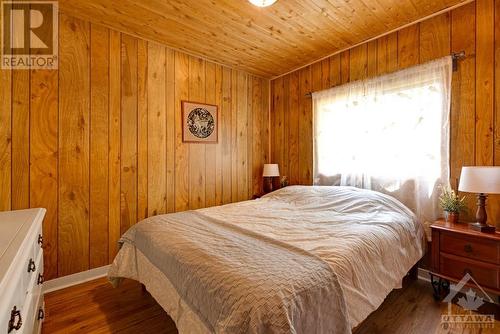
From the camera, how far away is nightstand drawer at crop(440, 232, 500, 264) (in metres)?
1.74

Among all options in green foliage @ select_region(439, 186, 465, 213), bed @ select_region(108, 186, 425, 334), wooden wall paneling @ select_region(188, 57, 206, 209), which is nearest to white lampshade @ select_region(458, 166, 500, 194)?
green foliage @ select_region(439, 186, 465, 213)

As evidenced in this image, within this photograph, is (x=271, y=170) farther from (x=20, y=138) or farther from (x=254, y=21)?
(x=20, y=138)

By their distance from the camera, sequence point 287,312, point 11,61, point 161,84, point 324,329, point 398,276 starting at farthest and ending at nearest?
point 161,84
point 11,61
point 398,276
point 324,329
point 287,312

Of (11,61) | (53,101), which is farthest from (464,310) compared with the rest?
(11,61)

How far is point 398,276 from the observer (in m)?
1.70

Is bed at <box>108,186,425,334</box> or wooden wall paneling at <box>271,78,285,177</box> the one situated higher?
wooden wall paneling at <box>271,78,285,177</box>

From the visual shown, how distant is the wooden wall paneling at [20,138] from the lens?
2.04 metres

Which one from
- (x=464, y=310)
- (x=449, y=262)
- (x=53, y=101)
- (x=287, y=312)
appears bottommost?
(x=464, y=310)

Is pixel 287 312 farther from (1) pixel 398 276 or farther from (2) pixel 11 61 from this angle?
(2) pixel 11 61

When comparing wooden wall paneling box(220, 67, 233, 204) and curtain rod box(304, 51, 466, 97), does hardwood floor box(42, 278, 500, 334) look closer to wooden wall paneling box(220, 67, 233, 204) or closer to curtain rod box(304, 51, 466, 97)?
wooden wall paneling box(220, 67, 233, 204)

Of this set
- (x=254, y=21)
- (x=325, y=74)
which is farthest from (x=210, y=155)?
(x=325, y=74)

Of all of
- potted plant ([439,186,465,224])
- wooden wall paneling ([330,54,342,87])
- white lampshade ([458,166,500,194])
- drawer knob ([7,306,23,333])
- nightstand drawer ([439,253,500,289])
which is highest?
wooden wall paneling ([330,54,342,87])

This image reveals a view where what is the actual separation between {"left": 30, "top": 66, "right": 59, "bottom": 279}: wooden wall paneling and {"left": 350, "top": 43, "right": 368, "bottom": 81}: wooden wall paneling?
3110 mm

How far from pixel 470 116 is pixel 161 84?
10.2 feet
